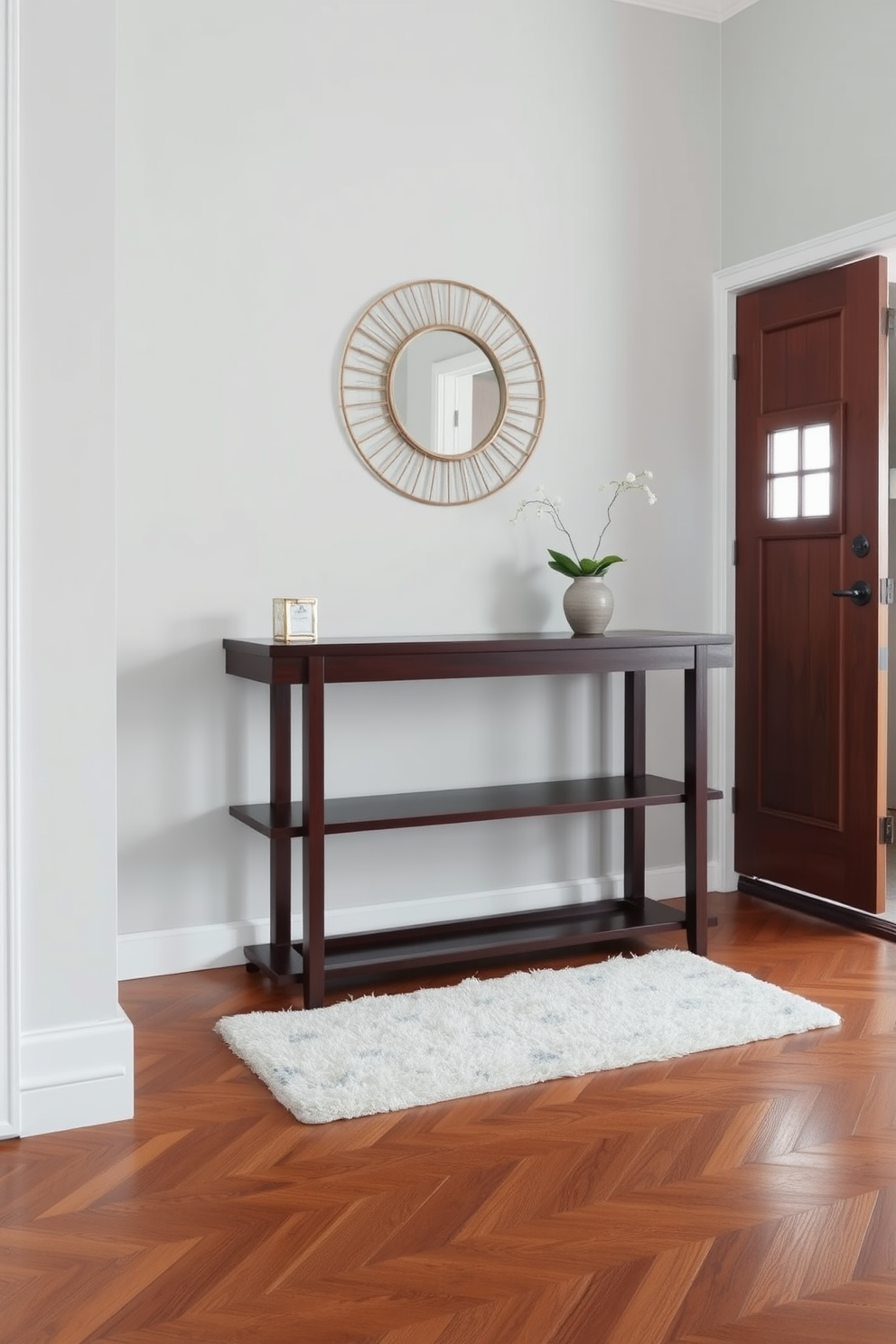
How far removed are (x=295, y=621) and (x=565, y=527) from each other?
1.25m

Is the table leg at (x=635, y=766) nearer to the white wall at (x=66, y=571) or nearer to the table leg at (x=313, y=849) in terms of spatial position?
the table leg at (x=313, y=849)

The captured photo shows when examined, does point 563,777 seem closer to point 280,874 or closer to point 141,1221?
point 280,874

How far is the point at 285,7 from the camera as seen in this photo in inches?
139

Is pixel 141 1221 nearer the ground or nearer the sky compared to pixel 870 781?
nearer the ground

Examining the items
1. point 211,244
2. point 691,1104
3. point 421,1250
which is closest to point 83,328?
point 211,244

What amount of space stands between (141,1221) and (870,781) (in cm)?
266

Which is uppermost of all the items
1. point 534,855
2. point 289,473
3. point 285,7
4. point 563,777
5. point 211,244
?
point 285,7

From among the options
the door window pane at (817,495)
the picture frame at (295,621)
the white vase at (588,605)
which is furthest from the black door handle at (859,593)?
the picture frame at (295,621)

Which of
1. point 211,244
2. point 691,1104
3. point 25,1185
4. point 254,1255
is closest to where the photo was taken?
point 254,1255

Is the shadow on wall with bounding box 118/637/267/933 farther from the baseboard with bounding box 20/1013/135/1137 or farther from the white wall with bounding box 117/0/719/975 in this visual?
the baseboard with bounding box 20/1013/135/1137

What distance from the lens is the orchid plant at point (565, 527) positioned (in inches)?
147

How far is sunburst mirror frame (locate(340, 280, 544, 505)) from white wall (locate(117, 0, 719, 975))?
6 centimetres

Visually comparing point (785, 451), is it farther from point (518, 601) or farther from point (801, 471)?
point (518, 601)

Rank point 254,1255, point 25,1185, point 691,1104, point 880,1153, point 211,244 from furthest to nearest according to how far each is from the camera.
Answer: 1. point 211,244
2. point 691,1104
3. point 880,1153
4. point 25,1185
5. point 254,1255
